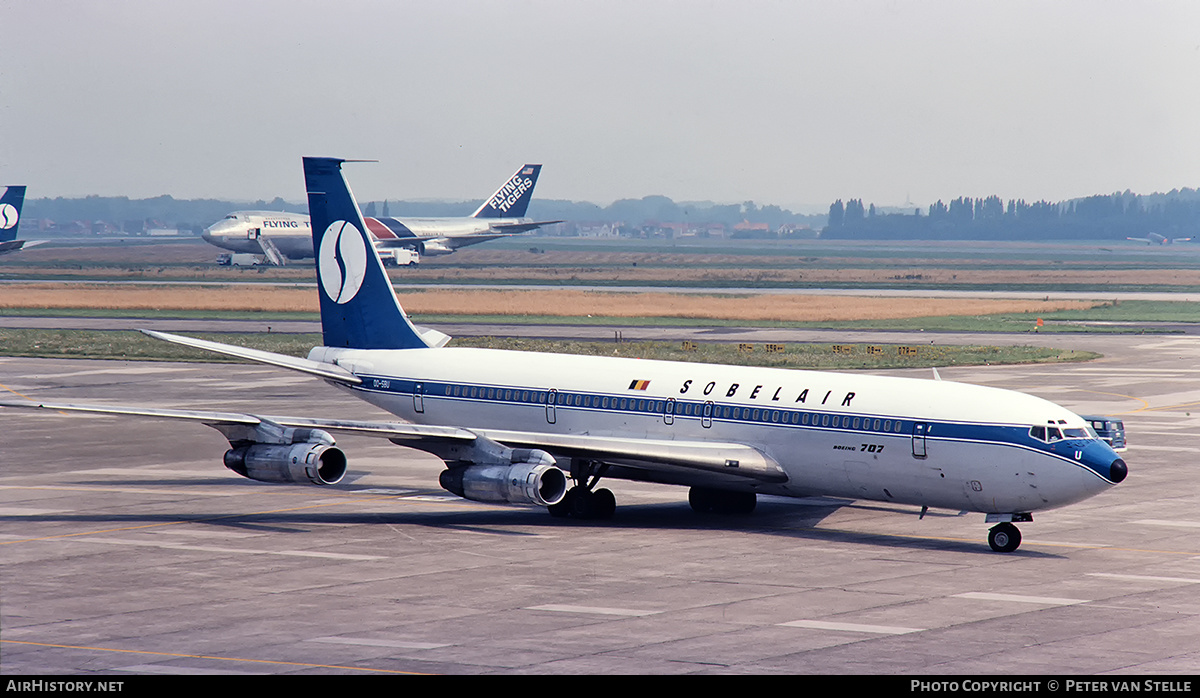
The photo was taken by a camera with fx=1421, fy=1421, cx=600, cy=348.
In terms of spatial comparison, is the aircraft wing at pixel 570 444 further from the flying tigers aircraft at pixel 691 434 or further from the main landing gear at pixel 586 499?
the main landing gear at pixel 586 499

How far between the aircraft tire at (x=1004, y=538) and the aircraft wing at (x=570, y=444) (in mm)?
5046

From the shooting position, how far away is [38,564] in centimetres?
2988

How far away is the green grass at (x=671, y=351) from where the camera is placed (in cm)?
7744

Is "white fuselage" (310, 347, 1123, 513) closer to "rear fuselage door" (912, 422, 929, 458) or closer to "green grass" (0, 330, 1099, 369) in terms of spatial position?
"rear fuselage door" (912, 422, 929, 458)

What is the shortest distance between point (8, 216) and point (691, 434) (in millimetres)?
116844

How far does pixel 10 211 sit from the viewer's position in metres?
136

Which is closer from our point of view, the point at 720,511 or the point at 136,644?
the point at 136,644

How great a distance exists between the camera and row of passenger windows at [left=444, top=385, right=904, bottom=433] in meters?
33.1

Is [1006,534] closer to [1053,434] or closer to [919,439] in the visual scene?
[1053,434]

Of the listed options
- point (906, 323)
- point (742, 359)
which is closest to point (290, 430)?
point (742, 359)

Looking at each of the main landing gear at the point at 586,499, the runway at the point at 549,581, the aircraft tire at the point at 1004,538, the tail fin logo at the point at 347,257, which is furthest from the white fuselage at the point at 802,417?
the tail fin logo at the point at 347,257

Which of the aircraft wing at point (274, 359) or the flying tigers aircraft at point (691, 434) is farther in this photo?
the aircraft wing at point (274, 359)
